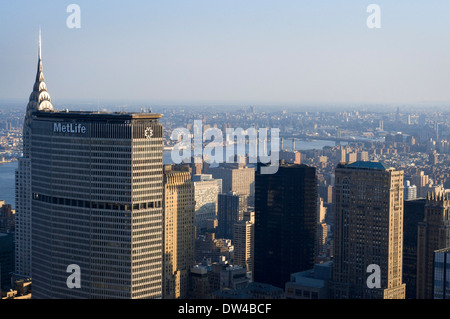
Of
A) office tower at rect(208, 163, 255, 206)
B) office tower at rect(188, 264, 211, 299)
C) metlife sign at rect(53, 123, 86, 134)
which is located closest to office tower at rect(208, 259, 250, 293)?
office tower at rect(188, 264, 211, 299)

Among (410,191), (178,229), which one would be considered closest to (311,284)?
(178,229)

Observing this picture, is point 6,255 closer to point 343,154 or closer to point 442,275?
Answer: point 442,275

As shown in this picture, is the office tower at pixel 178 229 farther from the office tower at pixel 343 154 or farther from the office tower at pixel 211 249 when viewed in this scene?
the office tower at pixel 343 154

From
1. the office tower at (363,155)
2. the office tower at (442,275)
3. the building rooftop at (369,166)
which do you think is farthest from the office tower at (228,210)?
the office tower at (442,275)

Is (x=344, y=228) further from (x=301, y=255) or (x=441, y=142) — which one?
(x=441, y=142)
